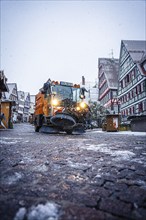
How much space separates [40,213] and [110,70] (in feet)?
124

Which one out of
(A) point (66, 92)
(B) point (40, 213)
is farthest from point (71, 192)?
(A) point (66, 92)

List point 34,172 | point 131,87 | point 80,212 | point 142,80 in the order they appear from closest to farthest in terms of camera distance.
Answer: point 80,212, point 34,172, point 142,80, point 131,87

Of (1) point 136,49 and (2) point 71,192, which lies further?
(1) point 136,49

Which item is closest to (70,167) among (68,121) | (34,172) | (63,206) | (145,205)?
(34,172)

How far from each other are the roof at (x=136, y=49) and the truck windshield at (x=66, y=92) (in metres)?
17.0

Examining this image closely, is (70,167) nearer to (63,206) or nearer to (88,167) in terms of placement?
(88,167)

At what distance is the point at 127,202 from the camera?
44.2 inches

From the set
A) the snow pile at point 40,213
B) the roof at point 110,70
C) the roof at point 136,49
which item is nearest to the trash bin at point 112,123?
the roof at point 136,49

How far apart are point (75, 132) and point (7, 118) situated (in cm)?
990

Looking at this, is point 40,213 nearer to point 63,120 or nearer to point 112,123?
point 63,120

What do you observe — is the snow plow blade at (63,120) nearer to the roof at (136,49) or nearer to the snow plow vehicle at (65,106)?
the snow plow vehicle at (65,106)

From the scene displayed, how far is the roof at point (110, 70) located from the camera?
3304 centimetres

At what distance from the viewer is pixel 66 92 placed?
8.53 metres

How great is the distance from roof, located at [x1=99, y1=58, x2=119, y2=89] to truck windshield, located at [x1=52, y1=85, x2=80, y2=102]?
2521 centimetres
